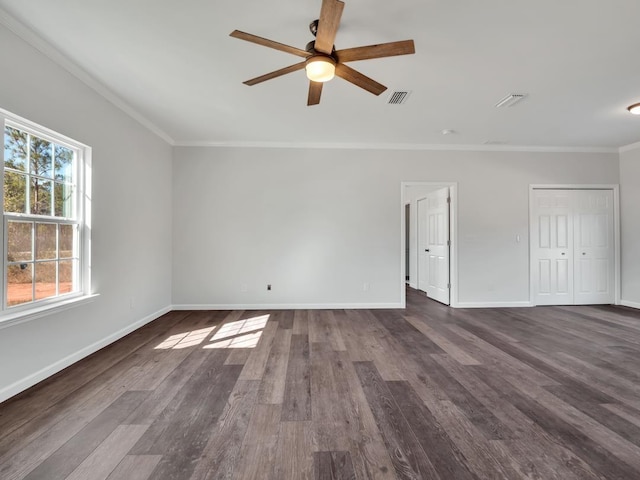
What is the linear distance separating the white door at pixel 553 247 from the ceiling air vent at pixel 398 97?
3285mm

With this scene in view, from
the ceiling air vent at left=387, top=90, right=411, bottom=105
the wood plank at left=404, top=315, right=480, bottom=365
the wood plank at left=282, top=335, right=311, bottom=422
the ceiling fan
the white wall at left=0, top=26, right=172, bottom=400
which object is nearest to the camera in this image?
the ceiling fan

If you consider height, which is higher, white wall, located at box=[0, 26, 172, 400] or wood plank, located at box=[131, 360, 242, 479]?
white wall, located at box=[0, 26, 172, 400]

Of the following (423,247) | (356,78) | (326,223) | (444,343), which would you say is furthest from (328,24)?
(423,247)

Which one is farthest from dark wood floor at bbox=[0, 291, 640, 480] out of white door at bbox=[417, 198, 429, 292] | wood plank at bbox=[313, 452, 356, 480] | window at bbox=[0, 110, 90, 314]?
white door at bbox=[417, 198, 429, 292]

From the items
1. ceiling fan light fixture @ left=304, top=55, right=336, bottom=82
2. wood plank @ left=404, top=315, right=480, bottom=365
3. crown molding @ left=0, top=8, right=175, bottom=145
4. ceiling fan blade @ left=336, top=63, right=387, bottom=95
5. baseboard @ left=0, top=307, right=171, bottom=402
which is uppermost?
crown molding @ left=0, top=8, right=175, bottom=145

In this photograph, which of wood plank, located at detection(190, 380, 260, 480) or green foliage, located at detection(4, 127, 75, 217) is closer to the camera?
wood plank, located at detection(190, 380, 260, 480)

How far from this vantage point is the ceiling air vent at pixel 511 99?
318 centimetres

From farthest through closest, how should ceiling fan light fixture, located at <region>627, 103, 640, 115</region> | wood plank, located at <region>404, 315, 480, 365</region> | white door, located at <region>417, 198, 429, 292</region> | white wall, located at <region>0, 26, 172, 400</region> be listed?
white door, located at <region>417, 198, 429, 292</region> → ceiling fan light fixture, located at <region>627, 103, 640, 115</region> → wood plank, located at <region>404, 315, 480, 365</region> → white wall, located at <region>0, 26, 172, 400</region>

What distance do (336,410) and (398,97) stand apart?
9.93 ft

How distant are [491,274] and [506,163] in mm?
A: 1857

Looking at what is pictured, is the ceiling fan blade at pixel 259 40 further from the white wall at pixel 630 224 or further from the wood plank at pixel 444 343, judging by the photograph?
the white wall at pixel 630 224

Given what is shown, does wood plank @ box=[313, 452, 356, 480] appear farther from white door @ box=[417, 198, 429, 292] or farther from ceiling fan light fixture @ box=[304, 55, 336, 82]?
white door @ box=[417, 198, 429, 292]

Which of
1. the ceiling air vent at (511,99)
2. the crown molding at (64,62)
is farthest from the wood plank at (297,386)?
the ceiling air vent at (511,99)

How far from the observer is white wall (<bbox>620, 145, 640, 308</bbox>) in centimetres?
484
